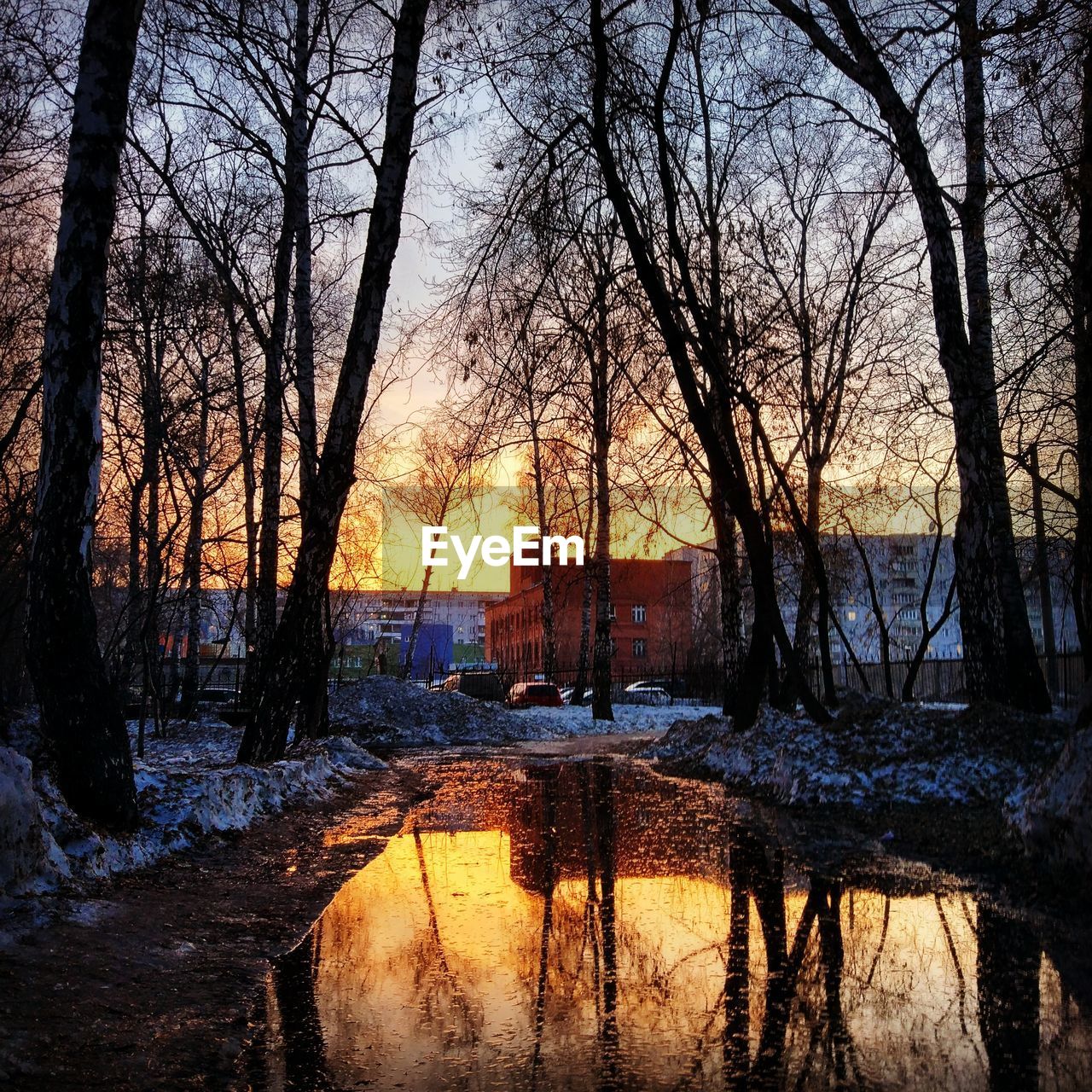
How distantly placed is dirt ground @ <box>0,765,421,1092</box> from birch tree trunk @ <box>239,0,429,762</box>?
450cm

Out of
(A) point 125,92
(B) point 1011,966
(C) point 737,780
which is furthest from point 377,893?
(C) point 737,780

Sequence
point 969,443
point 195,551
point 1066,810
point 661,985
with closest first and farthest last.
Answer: point 661,985, point 1066,810, point 969,443, point 195,551

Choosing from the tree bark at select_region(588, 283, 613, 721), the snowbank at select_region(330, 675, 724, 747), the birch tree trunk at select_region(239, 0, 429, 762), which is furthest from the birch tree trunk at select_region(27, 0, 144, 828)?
the tree bark at select_region(588, 283, 613, 721)

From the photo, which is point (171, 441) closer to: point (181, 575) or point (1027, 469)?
point (181, 575)

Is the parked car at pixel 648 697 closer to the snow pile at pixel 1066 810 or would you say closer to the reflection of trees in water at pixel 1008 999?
the snow pile at pixel 1066 810

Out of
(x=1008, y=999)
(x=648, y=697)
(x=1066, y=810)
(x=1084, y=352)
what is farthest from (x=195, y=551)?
(x=648, y=697)

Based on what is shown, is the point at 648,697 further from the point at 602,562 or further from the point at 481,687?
the point at 602,562

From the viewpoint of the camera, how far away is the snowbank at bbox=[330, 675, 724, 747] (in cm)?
2588

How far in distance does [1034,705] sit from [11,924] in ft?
38.8

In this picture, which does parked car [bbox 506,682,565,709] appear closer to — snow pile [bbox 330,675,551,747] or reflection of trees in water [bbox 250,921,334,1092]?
snow pile [bbox 330,675,551,747]

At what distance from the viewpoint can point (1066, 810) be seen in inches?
245

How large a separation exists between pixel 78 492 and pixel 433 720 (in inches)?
846

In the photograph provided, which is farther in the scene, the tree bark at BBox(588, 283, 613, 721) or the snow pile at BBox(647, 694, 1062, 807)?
the tree bark at BBox(588, 283, 613, 721)

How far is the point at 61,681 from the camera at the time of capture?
6598mm
